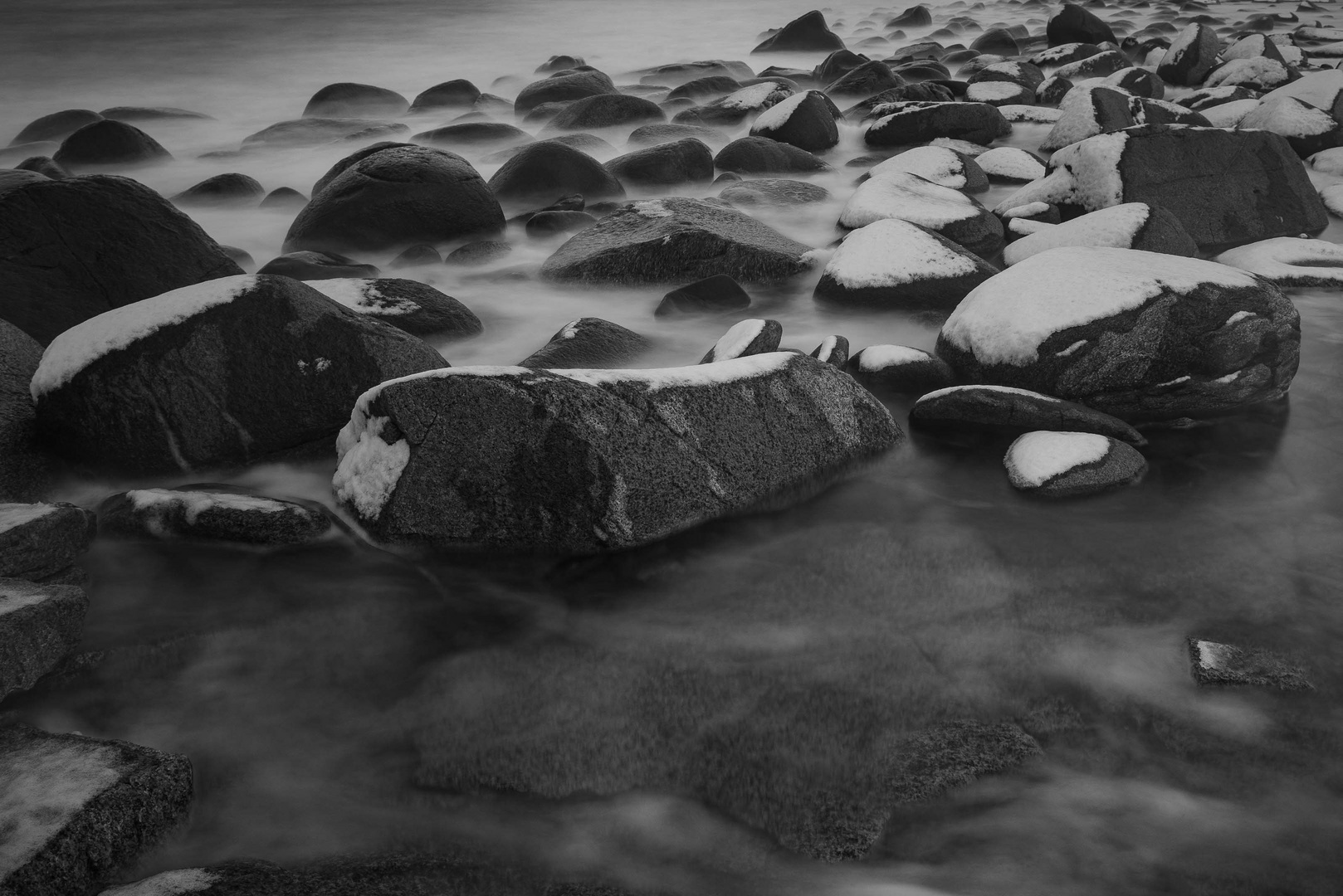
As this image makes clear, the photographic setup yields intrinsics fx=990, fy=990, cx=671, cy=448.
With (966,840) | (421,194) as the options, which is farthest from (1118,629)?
(421,194)

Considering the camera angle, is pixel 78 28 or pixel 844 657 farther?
pixel 78 28

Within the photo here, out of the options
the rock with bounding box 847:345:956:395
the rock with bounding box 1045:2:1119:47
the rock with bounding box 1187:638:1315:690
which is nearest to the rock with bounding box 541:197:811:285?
the rock with bounding box 847:345:956:395

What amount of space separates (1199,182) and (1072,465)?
336cm

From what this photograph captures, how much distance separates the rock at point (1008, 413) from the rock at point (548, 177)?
152 inches

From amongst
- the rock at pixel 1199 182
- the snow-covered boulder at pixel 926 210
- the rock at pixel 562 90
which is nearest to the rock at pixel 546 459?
the snow-covered boulder at pixel 926 210

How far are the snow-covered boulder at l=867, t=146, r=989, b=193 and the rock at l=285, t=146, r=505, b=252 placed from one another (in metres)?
2.76

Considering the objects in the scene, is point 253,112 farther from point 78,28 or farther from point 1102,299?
point 1102,299

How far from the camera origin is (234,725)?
241cm

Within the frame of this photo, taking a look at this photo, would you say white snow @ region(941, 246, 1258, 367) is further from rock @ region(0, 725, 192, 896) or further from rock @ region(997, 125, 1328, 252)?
rock @ region(0, 725, 192, 896)

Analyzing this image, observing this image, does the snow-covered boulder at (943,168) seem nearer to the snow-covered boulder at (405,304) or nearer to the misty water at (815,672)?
the misty water at (815,672)

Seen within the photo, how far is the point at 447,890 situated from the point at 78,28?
17.3 metres

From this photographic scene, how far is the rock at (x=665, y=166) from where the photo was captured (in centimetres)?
733

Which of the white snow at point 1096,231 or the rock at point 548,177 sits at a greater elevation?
the rock at point 548,177

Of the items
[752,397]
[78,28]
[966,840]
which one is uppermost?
[78,28]
